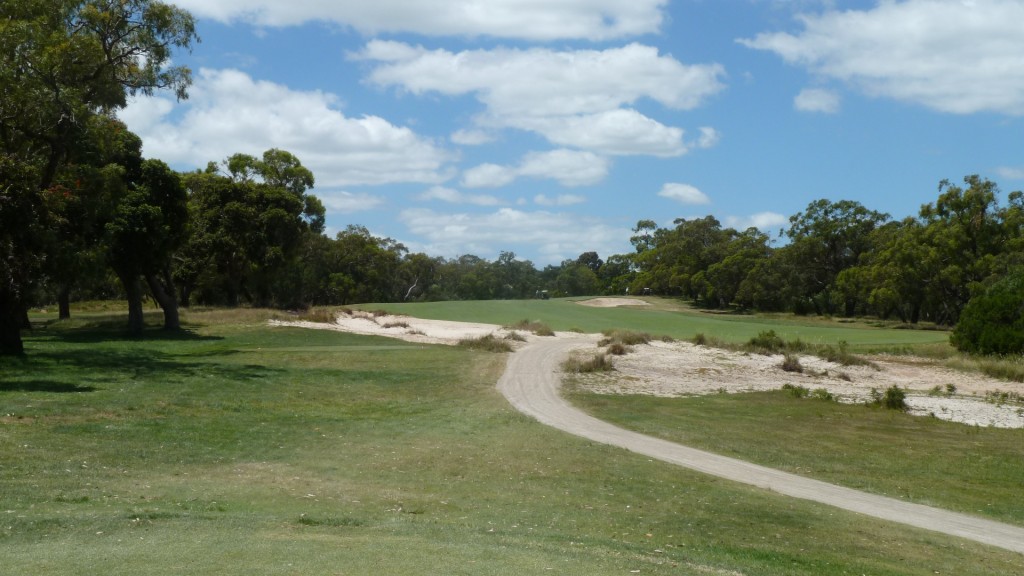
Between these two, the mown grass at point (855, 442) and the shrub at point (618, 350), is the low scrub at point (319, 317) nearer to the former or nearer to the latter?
the shrub at point (618, 350)

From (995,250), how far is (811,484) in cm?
6542

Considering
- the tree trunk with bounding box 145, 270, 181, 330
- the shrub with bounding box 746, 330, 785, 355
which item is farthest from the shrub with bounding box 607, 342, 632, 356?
the tree trunk with bounding box 145, 270, 181, 330

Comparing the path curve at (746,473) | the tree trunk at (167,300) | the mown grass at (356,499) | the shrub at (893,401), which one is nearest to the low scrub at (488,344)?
the path curve at (746,473)

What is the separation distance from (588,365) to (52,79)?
21.8 metres

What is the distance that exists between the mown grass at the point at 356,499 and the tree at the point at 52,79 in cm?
505

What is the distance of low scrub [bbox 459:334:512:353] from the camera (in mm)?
44344

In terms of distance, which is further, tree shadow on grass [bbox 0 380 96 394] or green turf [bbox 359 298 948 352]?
green turf [bbox 359 298 948 352]

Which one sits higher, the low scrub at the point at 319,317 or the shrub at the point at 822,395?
the low scrub at the point at 319,317

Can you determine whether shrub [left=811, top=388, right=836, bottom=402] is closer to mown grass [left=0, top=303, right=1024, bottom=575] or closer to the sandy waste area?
the sandy waste area

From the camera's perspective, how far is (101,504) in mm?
11781

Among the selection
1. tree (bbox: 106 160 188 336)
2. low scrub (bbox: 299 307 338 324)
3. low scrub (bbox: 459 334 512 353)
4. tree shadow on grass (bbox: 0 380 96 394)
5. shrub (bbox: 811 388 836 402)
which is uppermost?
tree (bbox: 106 160 188 336)

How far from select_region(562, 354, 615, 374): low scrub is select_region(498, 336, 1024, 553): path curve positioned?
A: 112 inches

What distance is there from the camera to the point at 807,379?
38250 millimetres

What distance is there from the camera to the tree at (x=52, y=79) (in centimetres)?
2802
